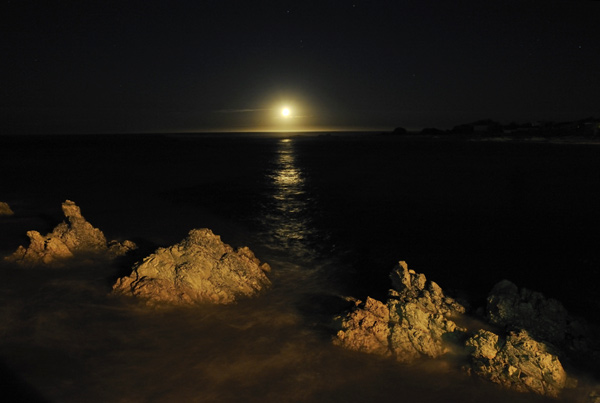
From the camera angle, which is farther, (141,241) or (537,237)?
(537,237)

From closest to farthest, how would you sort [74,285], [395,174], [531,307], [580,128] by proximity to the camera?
1. [531,307]
2. [74,285]
3. [395,174]
4. [580,128]

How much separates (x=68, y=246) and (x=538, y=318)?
9.08m

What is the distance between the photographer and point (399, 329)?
482 centimetres

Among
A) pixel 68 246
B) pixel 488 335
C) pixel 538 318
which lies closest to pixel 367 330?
pixel 488 335

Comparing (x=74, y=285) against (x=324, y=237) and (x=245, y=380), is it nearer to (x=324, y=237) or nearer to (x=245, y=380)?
(x=245, y=380)

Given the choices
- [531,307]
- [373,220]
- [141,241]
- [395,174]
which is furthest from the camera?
[395,174]

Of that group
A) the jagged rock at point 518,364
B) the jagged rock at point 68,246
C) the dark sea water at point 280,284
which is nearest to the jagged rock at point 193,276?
the dark sea water at point 280,284

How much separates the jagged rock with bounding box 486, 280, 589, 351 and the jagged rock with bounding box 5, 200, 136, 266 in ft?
24.3

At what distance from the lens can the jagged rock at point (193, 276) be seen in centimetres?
575

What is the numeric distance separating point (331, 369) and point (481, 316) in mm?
2902

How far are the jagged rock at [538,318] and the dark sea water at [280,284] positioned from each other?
3.48 feet

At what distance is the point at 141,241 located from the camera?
9.36 metres

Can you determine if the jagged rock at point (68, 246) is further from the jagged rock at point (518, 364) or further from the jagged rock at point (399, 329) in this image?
the jagged rock at point (518, 364)

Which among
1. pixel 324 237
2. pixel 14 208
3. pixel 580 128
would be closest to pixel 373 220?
pixel 324 237
